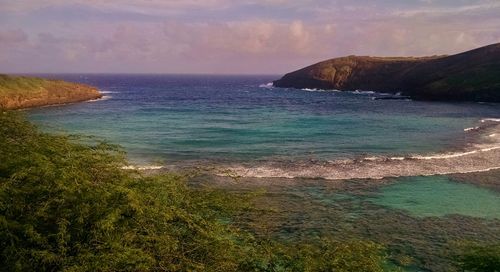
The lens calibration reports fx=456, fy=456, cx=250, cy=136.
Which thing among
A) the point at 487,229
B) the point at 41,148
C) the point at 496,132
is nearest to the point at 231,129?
the point at 496,132

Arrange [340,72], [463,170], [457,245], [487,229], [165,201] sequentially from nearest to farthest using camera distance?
[165,201], [457,245], [487,229], [463,170], [340,72]

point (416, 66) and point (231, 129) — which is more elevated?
point (416, 66)

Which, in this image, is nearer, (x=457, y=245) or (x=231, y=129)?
(x=457, y=245)

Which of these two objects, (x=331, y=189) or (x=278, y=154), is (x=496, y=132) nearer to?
(x=278, y=154)

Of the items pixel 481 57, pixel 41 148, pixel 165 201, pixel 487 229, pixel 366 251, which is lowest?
pixel 487 229

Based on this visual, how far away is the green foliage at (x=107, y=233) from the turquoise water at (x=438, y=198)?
50.3 ft

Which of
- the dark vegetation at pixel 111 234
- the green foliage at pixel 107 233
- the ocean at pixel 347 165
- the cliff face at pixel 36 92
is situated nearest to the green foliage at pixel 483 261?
the dark vegetation at pixel 111 234

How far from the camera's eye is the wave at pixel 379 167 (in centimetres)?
3728

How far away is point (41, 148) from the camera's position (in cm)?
1803

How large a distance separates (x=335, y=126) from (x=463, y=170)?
2897cm

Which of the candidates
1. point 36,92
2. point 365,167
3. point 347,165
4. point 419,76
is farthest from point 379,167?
point 419,76

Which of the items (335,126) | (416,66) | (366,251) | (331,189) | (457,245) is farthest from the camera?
(416,66)

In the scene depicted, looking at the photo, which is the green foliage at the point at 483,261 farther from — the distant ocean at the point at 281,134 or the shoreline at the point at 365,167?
the distant ocean at the point at 281,134

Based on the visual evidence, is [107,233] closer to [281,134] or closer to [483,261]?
[483,261]
